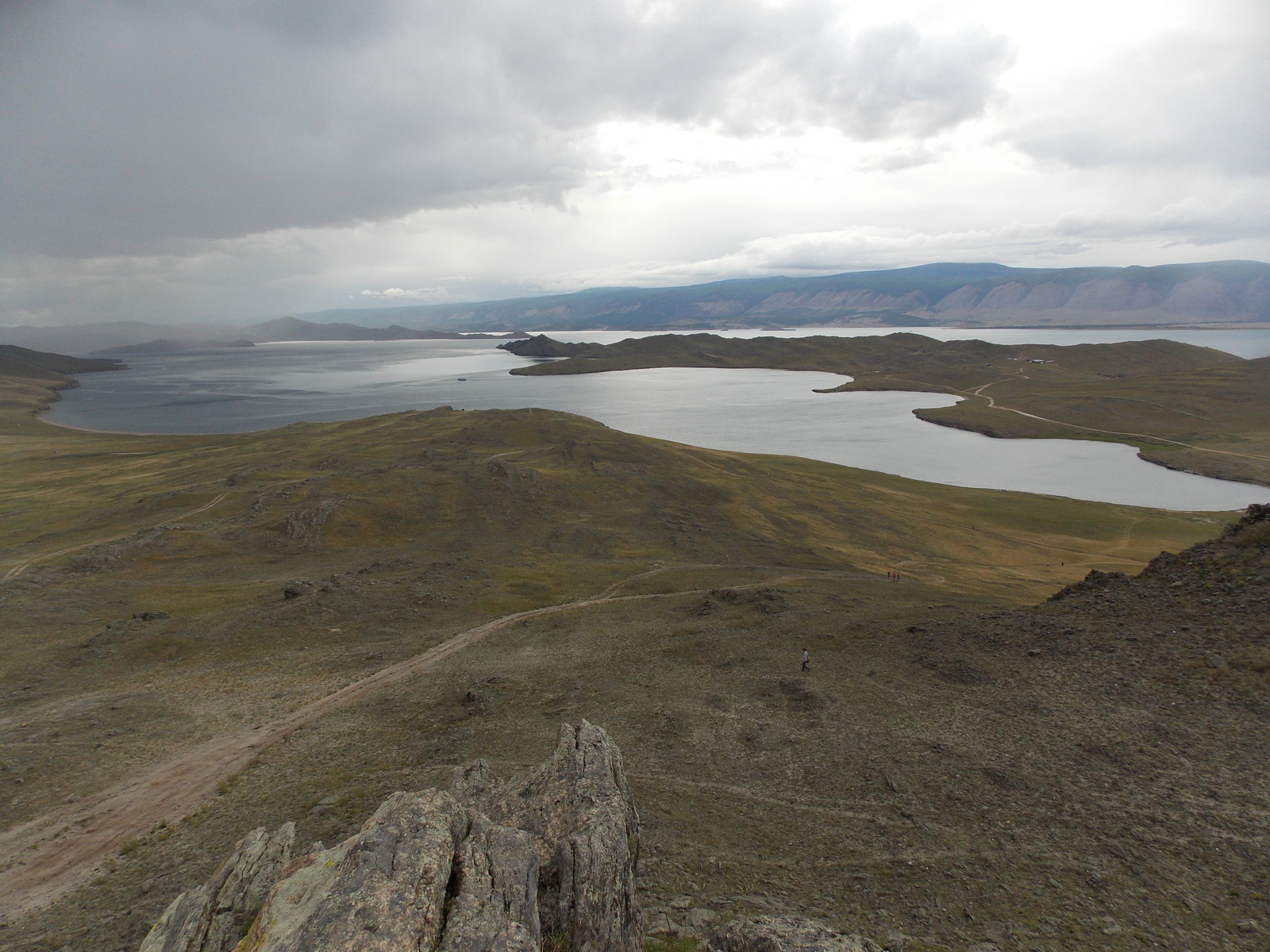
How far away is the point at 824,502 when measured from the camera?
8219 cm

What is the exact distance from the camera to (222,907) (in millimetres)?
14031

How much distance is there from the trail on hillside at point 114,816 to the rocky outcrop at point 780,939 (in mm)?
19976

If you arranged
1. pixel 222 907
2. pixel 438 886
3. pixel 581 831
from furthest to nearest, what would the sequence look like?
pixel 581 831 → pixel 222 907 → pixel 438 886

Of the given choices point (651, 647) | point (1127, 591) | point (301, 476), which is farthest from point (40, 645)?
point (1127, 591)

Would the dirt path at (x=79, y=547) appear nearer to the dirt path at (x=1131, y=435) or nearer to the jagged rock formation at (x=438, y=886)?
the jagged rock formation at (x=438, y=886)

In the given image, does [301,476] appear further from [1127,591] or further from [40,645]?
[1127,591]

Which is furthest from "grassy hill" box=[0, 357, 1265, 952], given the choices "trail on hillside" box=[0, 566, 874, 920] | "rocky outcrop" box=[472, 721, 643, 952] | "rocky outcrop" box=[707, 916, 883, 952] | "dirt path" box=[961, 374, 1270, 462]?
"dirt path" box=[961, 374, 1270, 462]

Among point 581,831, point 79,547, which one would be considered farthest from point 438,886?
point 79,547

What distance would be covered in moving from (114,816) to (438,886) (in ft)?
59.4

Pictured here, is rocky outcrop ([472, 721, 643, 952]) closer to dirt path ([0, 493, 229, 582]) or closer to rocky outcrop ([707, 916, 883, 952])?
rocky outcrop ([707, 916, 883, 952])

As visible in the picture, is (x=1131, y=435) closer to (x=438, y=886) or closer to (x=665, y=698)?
(x=665, y=698)

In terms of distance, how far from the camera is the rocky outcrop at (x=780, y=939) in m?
13.7

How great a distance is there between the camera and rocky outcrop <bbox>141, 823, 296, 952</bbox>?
13.3 metres

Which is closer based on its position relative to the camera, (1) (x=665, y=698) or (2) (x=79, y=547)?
(1) (x=665, y=698)
